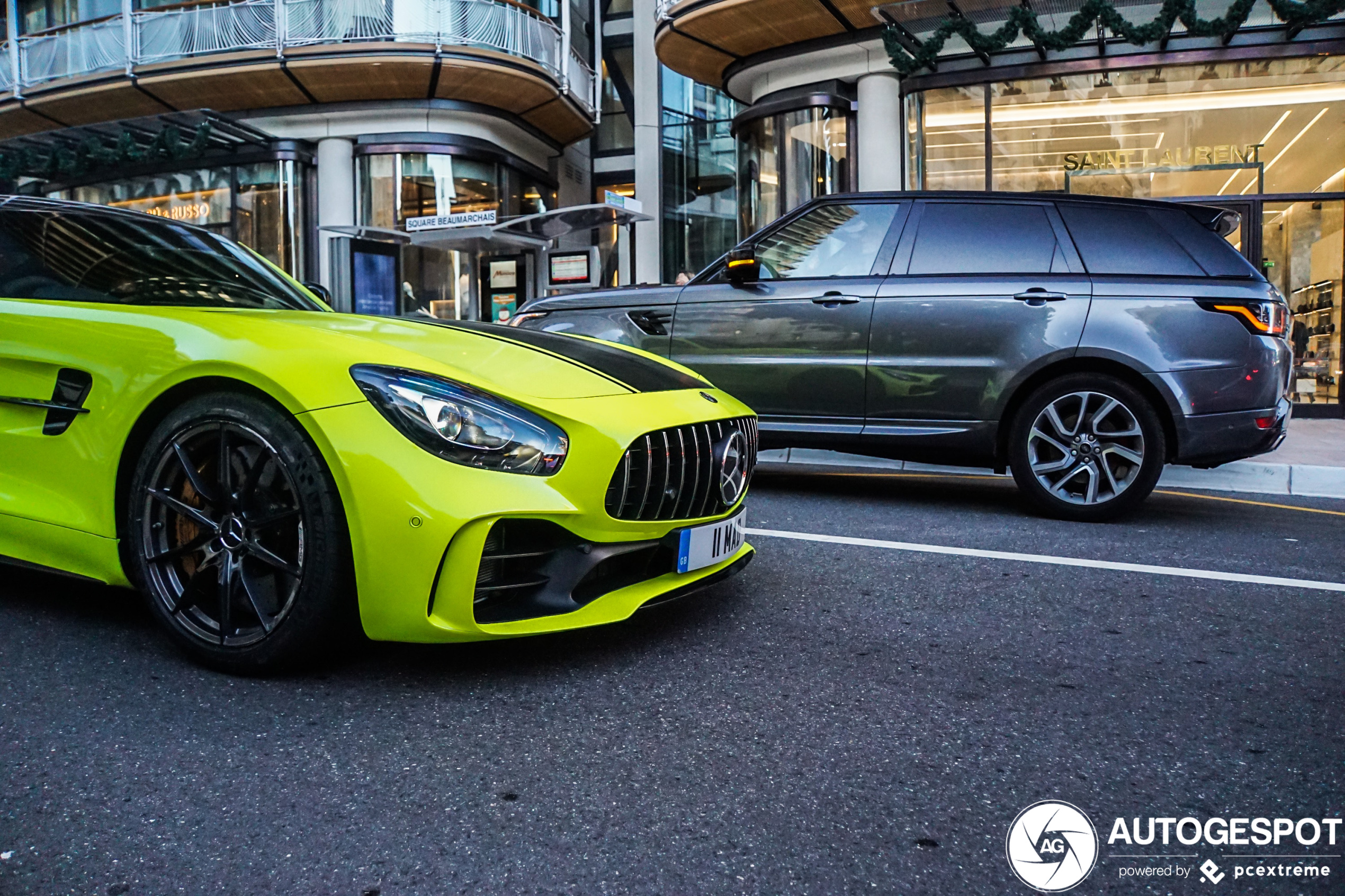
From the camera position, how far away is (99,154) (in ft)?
65.0

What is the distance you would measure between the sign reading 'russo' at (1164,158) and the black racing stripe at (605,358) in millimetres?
10524

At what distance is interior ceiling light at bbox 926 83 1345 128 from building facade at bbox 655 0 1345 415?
17 millimetres

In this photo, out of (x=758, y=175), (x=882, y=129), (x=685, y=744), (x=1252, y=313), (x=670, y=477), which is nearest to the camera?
(x=685, y=744)

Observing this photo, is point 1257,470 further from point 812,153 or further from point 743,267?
point 812,153

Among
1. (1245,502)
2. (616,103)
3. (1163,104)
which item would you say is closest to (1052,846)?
(1245,502)

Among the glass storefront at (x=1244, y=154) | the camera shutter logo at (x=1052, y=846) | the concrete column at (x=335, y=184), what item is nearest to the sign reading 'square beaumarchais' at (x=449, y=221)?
the concrete column at (x=335, y=184)

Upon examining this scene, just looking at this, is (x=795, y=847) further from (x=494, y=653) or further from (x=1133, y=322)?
(x=1133, y=322)

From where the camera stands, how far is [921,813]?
212cm

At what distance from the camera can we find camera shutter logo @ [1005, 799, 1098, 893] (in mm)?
1909

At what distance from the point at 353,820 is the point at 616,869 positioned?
0.56 metres

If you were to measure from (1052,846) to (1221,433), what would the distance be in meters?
4.13

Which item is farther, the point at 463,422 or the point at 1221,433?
the point at 1221,433

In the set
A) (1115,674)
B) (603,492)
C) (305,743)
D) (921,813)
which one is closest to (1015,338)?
(1115,674)

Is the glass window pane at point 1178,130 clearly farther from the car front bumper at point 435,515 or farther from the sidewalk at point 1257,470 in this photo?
the car front bumper at point 435,515
